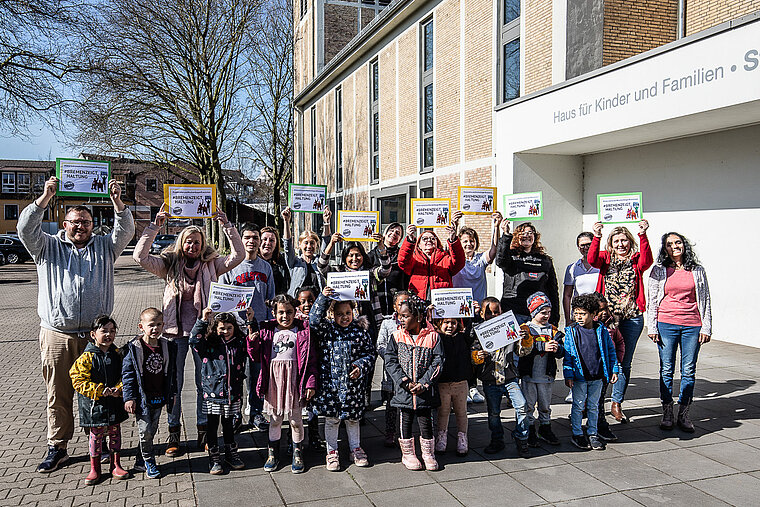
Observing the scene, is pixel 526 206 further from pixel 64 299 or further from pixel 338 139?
pixel 338 139

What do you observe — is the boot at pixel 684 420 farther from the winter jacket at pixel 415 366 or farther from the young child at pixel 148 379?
the young child at pixel 148 379

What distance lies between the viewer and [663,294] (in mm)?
6164

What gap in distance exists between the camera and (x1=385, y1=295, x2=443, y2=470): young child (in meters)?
5.00

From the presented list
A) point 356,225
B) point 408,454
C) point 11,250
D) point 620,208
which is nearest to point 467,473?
point 408,454

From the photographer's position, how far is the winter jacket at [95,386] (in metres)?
4.76

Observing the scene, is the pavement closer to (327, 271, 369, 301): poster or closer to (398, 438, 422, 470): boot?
(398, 438, 422, 470): boot

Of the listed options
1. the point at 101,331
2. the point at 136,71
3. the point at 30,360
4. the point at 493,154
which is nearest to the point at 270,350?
the point at 101,331

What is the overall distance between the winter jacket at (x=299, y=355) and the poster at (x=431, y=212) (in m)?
3.15

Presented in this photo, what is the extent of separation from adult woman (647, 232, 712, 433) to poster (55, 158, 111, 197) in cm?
537

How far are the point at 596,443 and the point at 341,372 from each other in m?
2.40

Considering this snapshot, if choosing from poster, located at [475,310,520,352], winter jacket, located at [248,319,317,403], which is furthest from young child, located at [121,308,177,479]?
poster, located at [475,310,520,352]

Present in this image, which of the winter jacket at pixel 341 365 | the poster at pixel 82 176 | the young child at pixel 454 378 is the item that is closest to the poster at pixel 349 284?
the winter jacket at pixel 341 365

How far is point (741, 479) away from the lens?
188 inches

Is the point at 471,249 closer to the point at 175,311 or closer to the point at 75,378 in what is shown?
the point at 175,311
